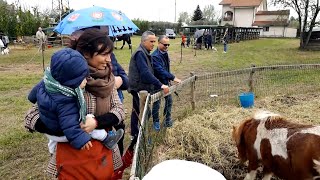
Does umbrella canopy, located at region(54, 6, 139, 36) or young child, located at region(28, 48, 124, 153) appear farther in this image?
umbrella canopy, located at region(54, 6, 139, 36)

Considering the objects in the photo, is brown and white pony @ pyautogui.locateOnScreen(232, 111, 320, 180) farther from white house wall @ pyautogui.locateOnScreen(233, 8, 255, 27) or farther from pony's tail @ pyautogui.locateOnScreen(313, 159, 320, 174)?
white house wall @ pyautogui.locateOnScreen(233, 8, 255, 27)

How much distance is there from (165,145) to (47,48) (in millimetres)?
22362

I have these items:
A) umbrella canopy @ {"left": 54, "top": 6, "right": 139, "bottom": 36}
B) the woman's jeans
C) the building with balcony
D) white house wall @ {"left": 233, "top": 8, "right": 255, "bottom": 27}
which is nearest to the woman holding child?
the woman's jeans

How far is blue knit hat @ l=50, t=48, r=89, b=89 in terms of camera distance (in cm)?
180

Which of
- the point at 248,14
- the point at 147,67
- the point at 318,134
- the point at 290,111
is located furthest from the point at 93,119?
the point at 248,14

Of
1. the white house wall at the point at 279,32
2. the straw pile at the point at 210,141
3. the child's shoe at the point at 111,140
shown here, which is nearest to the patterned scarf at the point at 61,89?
the child's shoe at the point at 111,140

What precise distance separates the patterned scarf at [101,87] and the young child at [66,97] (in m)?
0.13

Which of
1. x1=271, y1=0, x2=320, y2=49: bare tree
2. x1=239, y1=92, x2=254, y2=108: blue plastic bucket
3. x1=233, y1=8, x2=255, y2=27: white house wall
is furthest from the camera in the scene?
x1=233, y1=8, x2=255, y2=27: white house wall

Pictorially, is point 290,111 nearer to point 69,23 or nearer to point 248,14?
point 69,23

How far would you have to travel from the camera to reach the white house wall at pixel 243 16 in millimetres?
60219

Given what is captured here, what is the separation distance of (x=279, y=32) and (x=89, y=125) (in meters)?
60.9

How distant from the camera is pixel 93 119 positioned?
1.98 m

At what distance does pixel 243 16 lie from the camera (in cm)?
6094

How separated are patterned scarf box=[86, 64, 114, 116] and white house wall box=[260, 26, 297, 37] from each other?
59633 millimetres
